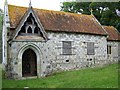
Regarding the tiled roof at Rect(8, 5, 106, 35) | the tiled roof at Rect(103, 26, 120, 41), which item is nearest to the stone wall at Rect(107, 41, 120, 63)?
the tiled roof at Rect(103, 26, 120, 41)

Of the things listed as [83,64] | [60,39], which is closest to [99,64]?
[83,64]

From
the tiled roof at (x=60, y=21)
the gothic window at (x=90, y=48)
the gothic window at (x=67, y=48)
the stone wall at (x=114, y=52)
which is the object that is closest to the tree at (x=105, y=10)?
the stone wall at (x=114, y=52)

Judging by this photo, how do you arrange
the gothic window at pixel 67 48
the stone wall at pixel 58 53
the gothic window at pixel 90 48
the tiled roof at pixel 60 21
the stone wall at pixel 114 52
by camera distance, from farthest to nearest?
the stone wall at pixel 114 52 < the gothic window at pixel 90 48 < the gothic window at pixel 67 48 < the tiled roof at pixel 60 21 < the stone wall at pixel 58 53

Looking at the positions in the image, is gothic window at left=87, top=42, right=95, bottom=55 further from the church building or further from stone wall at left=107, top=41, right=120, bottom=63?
stone wall at left=107, top=41, right=120, bottom=63

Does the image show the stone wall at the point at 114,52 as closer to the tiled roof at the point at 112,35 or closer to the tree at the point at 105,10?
the tiled roof at the point at 112,35

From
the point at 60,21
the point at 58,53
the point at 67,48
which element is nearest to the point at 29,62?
the point at 58,53

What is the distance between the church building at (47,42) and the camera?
23.5 m

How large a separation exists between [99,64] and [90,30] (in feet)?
15.7

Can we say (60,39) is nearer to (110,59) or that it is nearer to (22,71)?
(22,71)

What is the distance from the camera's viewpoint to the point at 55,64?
26.7 metres

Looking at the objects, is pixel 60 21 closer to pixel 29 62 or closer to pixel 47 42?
pixel 47 42

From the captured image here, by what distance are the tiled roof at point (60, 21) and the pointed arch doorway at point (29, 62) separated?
329cm

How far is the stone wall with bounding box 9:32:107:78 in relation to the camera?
23234 millimetres

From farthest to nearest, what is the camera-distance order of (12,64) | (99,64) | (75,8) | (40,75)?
(75,8)
(99,64)
(40,75)
(12,64)
